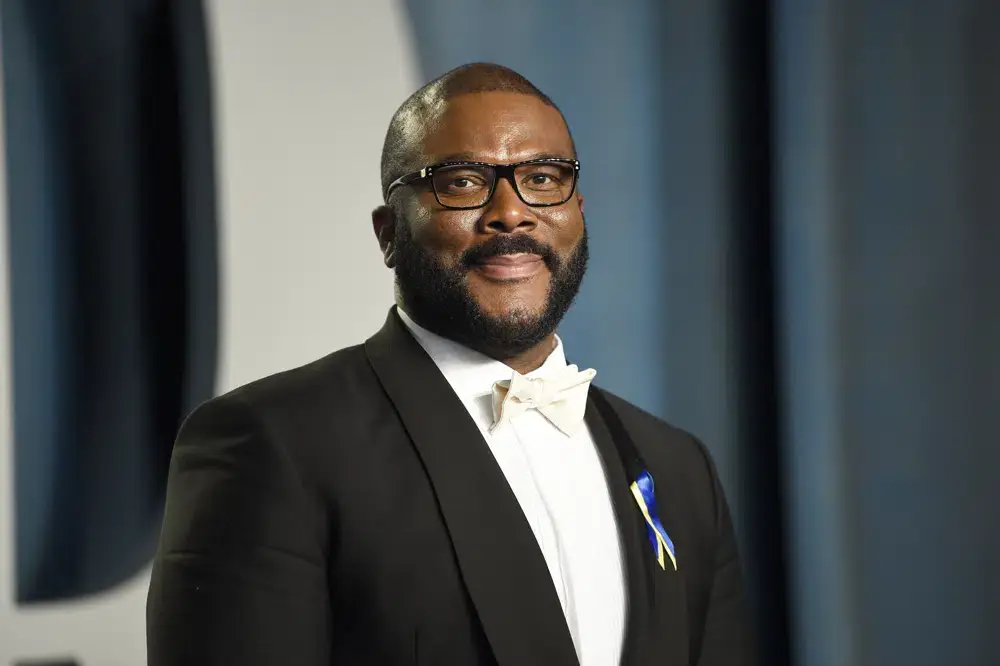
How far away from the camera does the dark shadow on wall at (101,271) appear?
6.75 ft

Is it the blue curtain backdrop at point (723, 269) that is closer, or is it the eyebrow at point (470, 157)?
the eyebrow at point (470, 157)

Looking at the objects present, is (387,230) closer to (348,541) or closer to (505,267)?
(505,267)

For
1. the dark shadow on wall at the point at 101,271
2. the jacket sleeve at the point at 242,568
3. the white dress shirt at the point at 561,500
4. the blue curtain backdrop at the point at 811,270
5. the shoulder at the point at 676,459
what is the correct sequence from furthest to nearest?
the blue curtain backdrop at the point at 811,270, the dark shadow on wall at the point at 101,271, the shoulder at the point at 676,459, the white dress shirt at the point at 561,500, the jacket sleeve at the point at 242,568

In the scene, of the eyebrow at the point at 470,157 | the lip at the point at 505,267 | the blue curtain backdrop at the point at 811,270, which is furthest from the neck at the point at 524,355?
the blue curtain backdrop at the point at 811,270

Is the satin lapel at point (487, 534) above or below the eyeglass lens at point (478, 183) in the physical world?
below

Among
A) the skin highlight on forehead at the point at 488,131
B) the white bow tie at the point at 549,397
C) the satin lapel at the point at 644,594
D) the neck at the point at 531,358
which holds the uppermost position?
the skin highlight on forehead at the point at 488,131

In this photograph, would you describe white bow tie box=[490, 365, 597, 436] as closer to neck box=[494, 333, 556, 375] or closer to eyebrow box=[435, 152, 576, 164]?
neck box=[494, 333, 556, 375]

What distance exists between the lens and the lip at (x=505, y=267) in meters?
1.45

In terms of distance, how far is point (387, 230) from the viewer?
1564 millimetres

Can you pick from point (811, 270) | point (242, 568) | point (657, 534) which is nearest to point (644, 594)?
point (657, 534)

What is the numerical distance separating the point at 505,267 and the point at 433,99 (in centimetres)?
24

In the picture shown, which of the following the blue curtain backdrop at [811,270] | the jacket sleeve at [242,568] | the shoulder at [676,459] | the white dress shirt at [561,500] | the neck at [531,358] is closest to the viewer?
the jacket sleeve at [242,568]

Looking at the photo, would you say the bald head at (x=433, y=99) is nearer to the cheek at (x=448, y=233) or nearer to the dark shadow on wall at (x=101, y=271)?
the cheek at (x=448, y=233)

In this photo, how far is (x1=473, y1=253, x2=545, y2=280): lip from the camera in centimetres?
145
